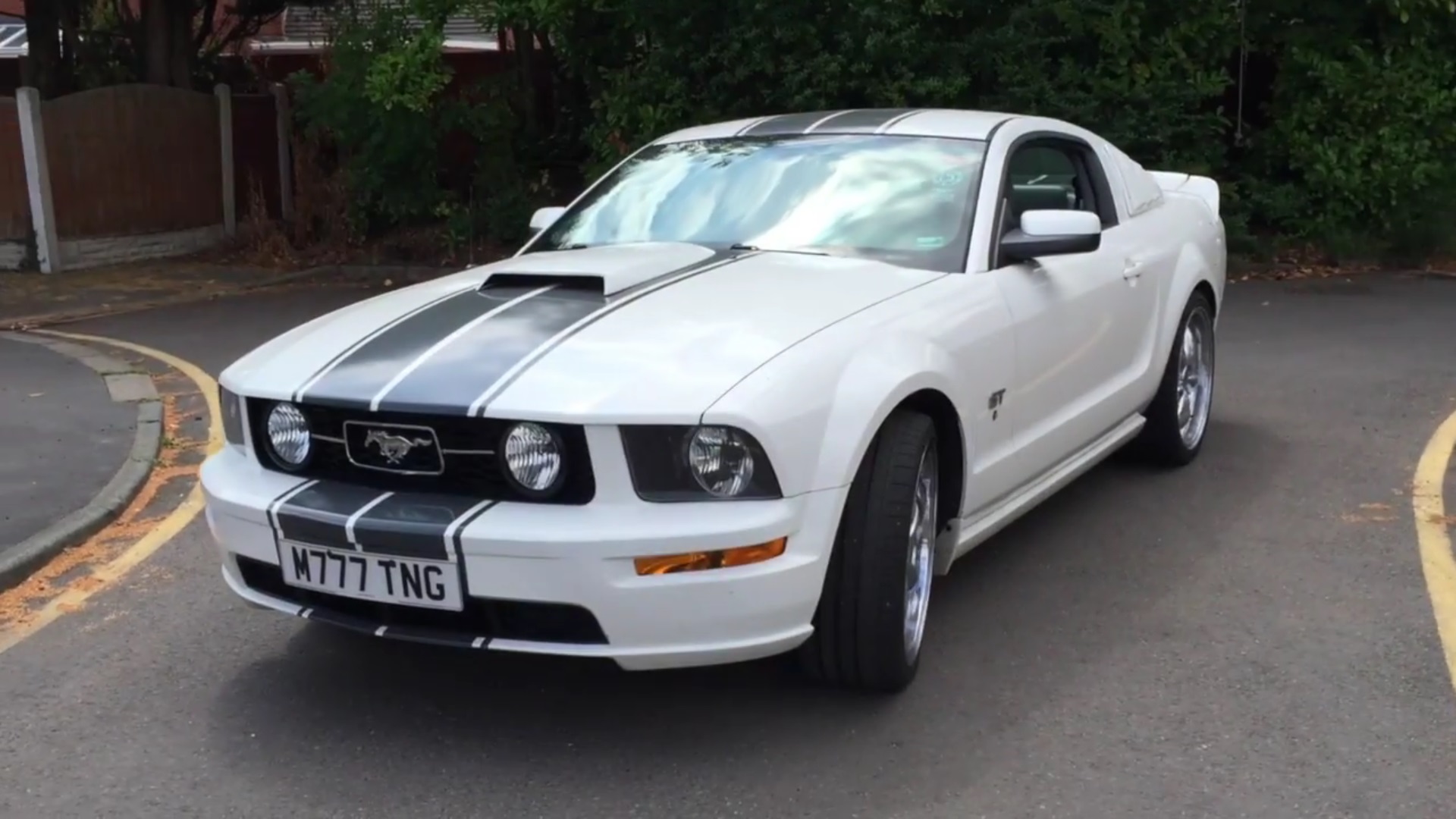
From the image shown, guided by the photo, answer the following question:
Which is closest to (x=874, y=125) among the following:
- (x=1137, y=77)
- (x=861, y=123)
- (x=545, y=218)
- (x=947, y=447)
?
(x=861, y=123)

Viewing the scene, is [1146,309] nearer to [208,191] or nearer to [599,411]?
[599,411]

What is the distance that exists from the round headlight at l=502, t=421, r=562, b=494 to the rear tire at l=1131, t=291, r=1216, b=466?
3.36 m

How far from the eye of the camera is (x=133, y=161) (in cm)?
1638

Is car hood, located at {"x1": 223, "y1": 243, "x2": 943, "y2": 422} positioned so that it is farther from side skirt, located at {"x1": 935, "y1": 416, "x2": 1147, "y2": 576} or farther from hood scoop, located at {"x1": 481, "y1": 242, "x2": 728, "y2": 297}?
side skirt, located at {"x1": 935, "y1": 416, "x2": 1147, "y2": 576}

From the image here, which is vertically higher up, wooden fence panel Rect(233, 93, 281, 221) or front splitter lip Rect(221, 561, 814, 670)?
wooden fence panel Rect(233, 93, 281, 221)

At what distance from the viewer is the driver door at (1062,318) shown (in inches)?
189

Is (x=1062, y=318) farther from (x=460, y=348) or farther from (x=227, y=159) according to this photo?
(x=227, y=159)

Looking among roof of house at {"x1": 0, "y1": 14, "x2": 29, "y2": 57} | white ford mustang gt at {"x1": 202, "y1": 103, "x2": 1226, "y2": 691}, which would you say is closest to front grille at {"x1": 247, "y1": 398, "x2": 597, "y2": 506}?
white ford mustang gt at {"x1": 202, "y1": 103, "x2": 1226, "y2": 691}

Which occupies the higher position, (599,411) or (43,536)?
(599,411)

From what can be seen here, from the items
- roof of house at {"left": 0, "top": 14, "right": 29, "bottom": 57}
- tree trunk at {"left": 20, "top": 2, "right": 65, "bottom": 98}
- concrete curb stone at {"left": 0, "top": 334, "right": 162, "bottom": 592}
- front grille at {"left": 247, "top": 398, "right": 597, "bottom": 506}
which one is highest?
roof of house at {"left": 0, "top": 14, "right": 29, "bottom": 57}

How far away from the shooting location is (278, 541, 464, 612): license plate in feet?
11.7

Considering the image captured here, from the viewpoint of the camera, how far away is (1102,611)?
4.80 meters

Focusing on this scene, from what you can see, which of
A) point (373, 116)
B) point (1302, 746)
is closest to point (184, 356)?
point (373, 116)

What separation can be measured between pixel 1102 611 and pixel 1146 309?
5.08ft
